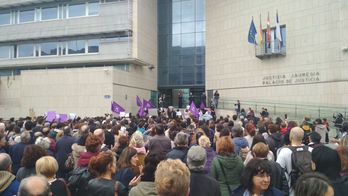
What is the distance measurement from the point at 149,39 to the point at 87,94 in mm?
11179

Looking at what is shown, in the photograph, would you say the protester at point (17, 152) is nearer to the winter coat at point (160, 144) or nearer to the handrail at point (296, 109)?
the winter coat at point (160, 144)

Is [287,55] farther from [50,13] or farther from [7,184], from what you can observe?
[7,184]

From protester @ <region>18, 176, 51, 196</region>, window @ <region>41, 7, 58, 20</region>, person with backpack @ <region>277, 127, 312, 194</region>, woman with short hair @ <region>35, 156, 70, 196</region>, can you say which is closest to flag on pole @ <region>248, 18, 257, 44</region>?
window @ <region>41, 7, 58, 20</region>

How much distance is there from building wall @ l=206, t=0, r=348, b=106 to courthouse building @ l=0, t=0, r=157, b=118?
27.1ft

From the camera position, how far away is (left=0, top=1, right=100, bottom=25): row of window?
40406mm

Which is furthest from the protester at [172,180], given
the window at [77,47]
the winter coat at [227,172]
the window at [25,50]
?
the window at [25,50]

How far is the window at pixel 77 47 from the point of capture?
4062 centimetres

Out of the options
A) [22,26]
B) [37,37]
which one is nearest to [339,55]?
[37,37]

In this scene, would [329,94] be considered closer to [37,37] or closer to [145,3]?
[145,3]

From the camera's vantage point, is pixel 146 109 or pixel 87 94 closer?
pixel 146 109

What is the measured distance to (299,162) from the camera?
617cm

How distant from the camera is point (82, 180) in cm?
540

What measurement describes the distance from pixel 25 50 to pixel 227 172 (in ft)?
141

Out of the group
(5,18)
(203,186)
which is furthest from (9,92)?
(203,186)
